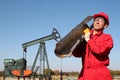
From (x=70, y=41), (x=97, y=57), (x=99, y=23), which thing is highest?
(x=99, y=23)

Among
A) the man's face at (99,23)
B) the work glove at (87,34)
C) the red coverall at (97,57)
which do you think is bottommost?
the red coverall at (97,57)

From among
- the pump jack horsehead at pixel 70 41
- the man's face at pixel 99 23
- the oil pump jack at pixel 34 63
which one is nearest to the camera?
the pump jack horsehead at pixel 70 41

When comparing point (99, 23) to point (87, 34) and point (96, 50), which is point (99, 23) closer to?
point (87, 34)

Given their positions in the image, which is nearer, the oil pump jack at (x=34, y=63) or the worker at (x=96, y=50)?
the worker at (x=96, y=50)

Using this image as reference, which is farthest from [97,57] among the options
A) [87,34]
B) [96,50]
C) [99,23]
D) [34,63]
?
[34,63]

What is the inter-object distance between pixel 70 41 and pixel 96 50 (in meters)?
0.33

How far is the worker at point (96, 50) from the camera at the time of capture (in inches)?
166

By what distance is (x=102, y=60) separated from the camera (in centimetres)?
432

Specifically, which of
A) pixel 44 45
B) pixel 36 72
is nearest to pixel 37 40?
pixel 44 45

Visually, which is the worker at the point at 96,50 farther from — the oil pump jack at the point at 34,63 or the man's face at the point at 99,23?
the oil pump jack at the point at 34,63

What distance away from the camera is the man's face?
4.39 meters

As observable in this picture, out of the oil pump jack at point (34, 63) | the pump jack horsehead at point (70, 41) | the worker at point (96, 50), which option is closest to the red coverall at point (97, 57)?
the worker at point (96, 50)

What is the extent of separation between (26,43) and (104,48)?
26617mm

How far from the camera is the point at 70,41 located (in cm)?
419
